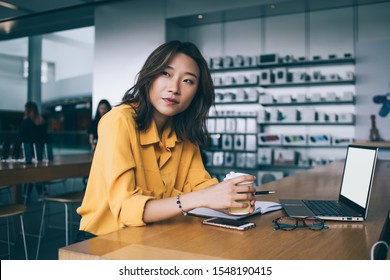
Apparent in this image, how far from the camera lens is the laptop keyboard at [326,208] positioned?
3.87 ft

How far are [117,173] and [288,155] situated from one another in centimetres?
513

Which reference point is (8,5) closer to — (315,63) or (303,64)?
(303,64)

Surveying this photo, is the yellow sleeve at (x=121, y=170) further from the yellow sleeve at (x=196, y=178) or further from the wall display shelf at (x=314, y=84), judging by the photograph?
the wall display shelf at (x=314, y=84)

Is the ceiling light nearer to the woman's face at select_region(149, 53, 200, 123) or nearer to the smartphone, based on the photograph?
the woman's face at select_region(149, 53, 200, 123)

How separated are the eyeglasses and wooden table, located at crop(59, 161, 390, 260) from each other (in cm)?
2

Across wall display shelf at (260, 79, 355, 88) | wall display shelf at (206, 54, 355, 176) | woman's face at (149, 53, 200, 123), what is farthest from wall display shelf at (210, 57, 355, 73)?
woman's face at (149, 53, 200, 123)

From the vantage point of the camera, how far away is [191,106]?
4.99ft

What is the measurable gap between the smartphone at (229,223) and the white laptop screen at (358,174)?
367mm

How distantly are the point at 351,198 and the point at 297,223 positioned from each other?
332 millimetres

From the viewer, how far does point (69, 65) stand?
7875mm

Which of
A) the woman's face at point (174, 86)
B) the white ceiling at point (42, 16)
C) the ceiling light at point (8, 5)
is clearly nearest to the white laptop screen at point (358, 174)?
the woman's face at point (174, 86)

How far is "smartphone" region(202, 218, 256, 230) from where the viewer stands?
3.35ft

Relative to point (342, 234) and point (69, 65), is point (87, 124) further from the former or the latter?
point (342, 234)

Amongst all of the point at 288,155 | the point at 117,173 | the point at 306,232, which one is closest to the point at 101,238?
the point at 117,173
